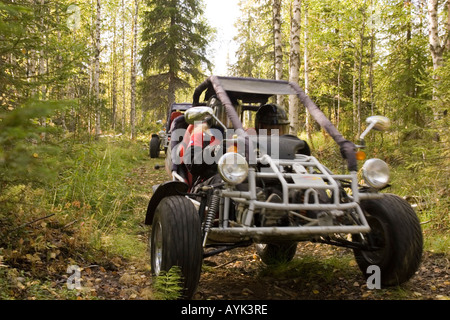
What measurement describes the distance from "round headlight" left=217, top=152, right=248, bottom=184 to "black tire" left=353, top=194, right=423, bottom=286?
1.36 meters

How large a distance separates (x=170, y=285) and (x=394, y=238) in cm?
195

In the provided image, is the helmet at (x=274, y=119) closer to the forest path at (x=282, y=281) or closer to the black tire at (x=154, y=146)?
the forest path at (x=282, y=281)

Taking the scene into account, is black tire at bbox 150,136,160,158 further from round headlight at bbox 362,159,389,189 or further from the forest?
round headlight at bbox 362,159,389,189

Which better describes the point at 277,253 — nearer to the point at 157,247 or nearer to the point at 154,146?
the point at 157,247

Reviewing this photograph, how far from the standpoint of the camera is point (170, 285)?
3.02 metres

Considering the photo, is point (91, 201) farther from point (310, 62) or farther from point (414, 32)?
point (310, 62)

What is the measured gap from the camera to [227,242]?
3.64 meters

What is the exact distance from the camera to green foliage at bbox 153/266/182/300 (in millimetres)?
2926

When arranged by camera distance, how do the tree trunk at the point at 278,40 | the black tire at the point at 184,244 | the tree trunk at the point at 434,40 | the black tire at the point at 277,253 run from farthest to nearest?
the tree trunk at the point at 278,40 < the tree trunk at the point at 434,40 < the black tire at the point at 277,253 < the black tire at the point at 184,244

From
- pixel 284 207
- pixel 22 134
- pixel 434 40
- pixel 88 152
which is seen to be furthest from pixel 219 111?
pixel 434 40

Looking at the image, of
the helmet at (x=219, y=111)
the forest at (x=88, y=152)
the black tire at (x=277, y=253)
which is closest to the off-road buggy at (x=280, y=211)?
the helmet at (x=219, y=111)

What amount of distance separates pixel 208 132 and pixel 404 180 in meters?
4.08

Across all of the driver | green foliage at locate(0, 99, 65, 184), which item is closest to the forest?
green foliage at locate(0, 99, 65, 184)

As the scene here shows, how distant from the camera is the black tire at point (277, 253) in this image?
4488mm
